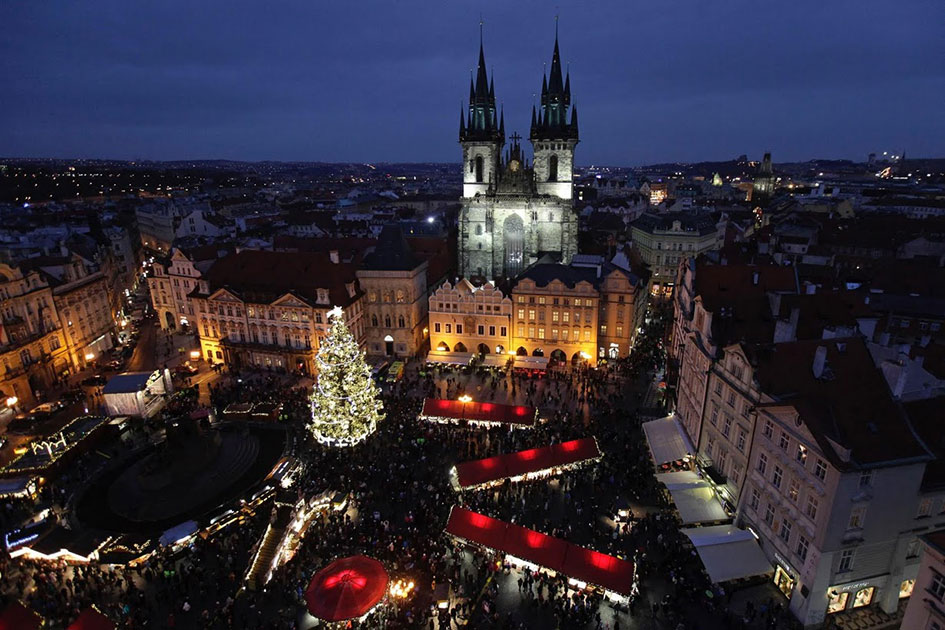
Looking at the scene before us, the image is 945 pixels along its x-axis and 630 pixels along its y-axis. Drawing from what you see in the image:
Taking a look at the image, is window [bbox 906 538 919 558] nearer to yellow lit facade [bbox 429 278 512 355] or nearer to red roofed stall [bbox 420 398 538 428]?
red roofed stall [bbox 420 398 538 428]

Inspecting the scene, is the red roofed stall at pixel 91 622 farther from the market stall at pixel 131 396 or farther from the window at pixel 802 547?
the window at pixel 802 547

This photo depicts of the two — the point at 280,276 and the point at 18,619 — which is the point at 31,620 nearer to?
the point at 18,619

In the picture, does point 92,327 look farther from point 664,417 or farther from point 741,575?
point 741,575

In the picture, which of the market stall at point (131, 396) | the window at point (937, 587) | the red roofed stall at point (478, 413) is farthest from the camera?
the market stall at point (131, 396)

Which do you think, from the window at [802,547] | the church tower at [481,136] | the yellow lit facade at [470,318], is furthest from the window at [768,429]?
the church tower at [481,136]

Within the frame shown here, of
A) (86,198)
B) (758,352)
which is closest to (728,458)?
(758,352)

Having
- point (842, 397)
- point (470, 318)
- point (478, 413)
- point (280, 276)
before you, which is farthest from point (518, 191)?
point (842, 397)

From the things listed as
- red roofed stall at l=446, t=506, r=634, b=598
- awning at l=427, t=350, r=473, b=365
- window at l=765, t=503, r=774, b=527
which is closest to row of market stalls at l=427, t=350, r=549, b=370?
awning at l=427, t=350, r=473, b=365
